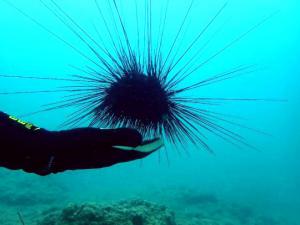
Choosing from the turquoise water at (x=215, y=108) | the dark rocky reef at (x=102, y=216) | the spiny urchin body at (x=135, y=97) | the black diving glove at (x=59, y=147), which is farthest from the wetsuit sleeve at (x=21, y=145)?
the dark rocky reef at (x=102, y=216)

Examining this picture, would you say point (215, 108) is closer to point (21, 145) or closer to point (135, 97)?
point (135, 97)

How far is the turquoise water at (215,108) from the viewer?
19.0m

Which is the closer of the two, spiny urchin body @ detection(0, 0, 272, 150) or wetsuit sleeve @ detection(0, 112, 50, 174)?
wetsuit sleeve @ detection(0, 112, 50, 174)

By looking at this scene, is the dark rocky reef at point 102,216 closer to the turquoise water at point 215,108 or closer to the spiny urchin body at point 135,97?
the turquoise water at point 215,108

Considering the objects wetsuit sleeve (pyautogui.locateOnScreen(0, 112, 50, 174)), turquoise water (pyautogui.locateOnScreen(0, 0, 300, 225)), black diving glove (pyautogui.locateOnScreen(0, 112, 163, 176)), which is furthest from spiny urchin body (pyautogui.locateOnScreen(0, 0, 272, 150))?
wetsuit sleeve (pyautogui.locateOnScreen(0, 112, 50, 174))

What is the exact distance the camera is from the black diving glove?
2037mm

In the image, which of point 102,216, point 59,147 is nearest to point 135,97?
point 59,147

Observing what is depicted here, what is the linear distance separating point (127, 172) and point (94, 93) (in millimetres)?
40150

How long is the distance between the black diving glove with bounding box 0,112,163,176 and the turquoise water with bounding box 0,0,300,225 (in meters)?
0.84

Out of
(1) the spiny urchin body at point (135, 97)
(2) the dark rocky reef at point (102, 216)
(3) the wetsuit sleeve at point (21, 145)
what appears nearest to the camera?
(3) the wetsuit sleeve at point (21, 145)

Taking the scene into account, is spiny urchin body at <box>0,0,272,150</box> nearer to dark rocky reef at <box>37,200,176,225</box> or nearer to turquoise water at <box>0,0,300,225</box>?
turquoise water at <box>0,0,300,225</box>

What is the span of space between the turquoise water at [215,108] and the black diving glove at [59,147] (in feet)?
2.74

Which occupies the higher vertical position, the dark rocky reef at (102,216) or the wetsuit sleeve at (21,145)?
the wetsuit sleeve at (21,145)

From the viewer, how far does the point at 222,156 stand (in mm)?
80438
